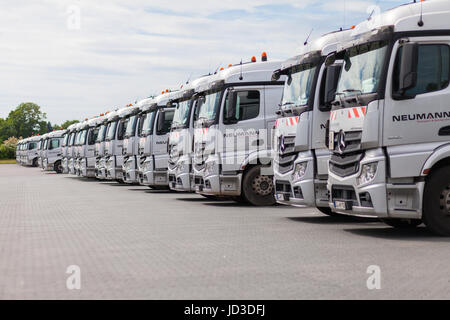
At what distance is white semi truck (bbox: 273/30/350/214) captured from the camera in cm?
1229

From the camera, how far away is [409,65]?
971 cm

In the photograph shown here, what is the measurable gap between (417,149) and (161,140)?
13630mm

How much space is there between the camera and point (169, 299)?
6.04 m

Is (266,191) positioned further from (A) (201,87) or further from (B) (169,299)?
(B) (169,299)

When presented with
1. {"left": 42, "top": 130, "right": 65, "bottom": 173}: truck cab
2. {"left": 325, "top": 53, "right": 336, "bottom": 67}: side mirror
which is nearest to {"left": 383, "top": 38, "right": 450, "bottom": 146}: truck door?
{"left": 325, "top": 53, "right": 336, "bottom": 67}: side mirror

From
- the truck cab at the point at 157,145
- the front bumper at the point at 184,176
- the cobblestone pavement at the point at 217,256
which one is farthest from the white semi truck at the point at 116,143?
the cobblestone pavement at the point at 217,256

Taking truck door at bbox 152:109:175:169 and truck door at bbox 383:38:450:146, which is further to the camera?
truck door at bbox 152:109:175:169

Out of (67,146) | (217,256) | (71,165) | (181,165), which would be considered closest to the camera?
(217,256)

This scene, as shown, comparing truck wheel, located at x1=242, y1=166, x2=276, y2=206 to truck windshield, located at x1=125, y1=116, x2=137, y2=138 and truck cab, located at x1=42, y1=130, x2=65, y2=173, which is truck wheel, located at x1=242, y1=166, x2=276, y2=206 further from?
truck cab, located at x1=42, y1=130, x2=65, y2=173

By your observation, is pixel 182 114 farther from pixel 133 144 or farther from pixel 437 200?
pixel 437 200

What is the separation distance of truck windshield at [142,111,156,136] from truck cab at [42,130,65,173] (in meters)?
25.9

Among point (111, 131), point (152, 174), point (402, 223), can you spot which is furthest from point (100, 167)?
point (402, 223)

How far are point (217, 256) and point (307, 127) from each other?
4.55 meters

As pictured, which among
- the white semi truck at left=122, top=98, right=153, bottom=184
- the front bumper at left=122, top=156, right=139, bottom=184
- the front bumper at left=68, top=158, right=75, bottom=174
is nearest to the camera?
the white semi truck at left=122, top=98, right=153, bottom=184
